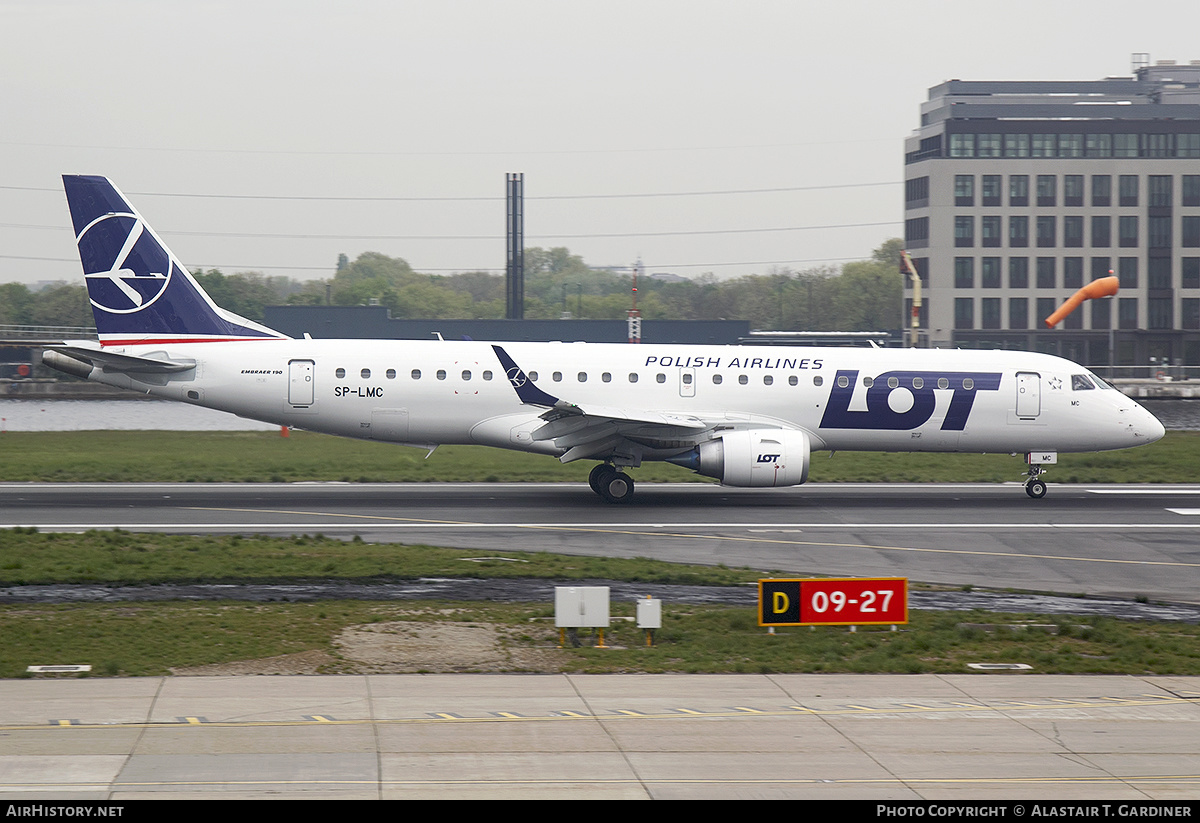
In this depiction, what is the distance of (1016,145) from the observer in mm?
98562

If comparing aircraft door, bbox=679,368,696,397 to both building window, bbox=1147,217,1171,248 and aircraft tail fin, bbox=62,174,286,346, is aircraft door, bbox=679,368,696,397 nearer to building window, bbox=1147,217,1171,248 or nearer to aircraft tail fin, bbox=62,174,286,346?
aircraft tail fin, bbox=62,174,286,346

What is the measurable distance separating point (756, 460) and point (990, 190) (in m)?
79.1

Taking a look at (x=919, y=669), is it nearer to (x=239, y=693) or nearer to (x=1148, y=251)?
(x=239, y=693)

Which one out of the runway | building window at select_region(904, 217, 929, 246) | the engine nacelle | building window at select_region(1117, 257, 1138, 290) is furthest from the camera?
building window at select_region(904, 217, 929, 246)

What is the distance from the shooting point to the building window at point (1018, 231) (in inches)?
3851

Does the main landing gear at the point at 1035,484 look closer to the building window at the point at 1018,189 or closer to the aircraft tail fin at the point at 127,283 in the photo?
the aircraft tail fin at the point at 127,283

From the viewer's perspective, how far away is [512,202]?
301ft

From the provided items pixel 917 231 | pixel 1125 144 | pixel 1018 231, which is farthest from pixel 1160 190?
pixel 917 231

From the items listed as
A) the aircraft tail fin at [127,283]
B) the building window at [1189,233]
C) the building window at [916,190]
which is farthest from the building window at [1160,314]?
the aircraft tail fin at [127,283]

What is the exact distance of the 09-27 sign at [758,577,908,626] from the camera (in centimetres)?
1592

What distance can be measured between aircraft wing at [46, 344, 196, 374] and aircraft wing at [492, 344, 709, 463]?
7.69m

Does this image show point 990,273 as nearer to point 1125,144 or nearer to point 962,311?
point 962,311

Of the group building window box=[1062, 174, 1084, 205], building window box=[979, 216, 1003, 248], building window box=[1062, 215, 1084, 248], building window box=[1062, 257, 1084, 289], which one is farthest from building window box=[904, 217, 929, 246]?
building window box=[1062, 257, 1084, 289]
